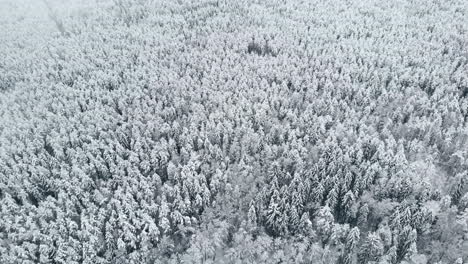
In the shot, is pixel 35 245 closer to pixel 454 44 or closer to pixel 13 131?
pixel 13 131

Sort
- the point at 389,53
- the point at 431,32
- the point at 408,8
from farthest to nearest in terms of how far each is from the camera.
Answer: the point at 408,8 < the point at 431,32 < the point at 389,53

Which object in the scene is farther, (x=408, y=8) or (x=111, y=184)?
(x=408, y=8)

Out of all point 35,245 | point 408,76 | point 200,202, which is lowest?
point 35,245

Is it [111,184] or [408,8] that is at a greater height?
[408,8]

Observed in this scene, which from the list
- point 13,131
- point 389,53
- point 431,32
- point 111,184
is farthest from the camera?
point 431,32

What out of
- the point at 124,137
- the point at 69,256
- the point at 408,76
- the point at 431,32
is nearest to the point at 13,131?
the point at 124,137

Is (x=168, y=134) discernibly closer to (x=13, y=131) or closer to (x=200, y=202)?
(x=200, y=202)
